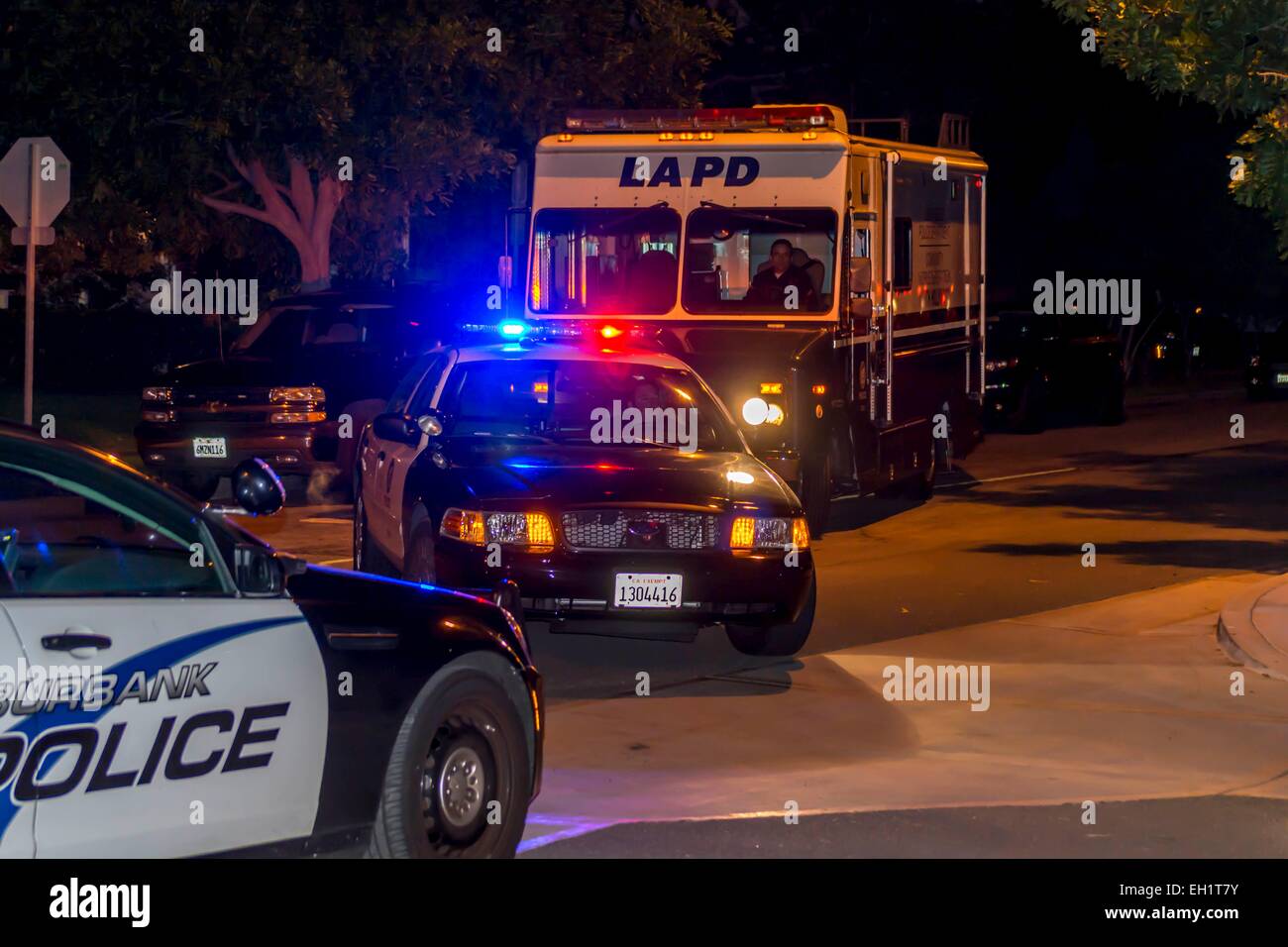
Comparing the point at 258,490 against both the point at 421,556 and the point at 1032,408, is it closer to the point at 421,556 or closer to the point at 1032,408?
the point at 421,556

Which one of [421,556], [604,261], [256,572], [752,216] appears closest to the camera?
[256,572]

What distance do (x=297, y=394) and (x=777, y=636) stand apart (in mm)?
8649

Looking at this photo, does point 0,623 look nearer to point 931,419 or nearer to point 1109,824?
point 1109,824

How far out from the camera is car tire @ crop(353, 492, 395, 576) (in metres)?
12.8

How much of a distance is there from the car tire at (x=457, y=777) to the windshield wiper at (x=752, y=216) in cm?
993

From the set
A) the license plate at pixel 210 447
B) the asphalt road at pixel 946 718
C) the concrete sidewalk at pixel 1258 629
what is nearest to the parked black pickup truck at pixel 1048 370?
the asphalt road at pixel 946 718

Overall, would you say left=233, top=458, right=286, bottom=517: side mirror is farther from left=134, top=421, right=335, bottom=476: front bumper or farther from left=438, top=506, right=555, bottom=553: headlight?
left=134, top=421, right=335, bottom=476: front bumper

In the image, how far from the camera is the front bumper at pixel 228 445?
61.1 feet

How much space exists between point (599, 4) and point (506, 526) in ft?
55.8

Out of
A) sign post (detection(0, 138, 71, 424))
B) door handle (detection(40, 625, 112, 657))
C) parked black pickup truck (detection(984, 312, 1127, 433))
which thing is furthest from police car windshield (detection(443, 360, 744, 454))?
parked black pickup truck (detection(984, 312, 1127, 433))

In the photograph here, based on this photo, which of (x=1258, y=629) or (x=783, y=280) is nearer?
(x=1258, y=629)

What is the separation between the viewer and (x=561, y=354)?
12195mm

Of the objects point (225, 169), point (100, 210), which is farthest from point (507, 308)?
point (225, 169)

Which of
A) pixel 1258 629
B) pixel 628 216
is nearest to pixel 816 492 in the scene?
pixel 628 216
